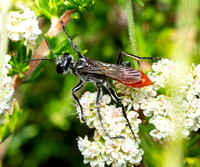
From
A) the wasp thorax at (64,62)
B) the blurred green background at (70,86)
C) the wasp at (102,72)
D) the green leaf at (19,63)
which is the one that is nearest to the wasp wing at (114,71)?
the wasp at (102,72)

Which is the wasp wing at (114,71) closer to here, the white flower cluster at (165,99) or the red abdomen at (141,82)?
the red abdomen at (141,82)

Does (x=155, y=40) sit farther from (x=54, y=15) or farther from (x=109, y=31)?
(x=54, y=15)

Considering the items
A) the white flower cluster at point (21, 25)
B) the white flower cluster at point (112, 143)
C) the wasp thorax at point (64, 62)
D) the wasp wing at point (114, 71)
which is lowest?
the white flower cluster at point (112, 143)

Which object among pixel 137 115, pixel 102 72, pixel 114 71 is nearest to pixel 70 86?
pixel 102 72

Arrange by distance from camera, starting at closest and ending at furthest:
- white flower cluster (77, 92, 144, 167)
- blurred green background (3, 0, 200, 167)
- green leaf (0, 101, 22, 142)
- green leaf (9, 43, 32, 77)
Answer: white flower cluster (77, 92, 144, 167)
green leaf (0, 101, 22, 142)
green leaf (9, 43, 32, 77)
blurred green background (3, 0, 200, 167)

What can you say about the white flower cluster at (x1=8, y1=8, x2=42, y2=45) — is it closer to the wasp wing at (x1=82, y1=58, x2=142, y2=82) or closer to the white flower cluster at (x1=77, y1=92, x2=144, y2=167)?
the wasp wing at (x1=82, y1=58, x2=142, y2=82)

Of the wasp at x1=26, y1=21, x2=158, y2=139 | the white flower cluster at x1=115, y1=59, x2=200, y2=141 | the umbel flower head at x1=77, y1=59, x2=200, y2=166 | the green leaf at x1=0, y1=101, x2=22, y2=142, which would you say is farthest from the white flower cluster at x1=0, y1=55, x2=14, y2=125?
the white flower cluster at x1=115, y1=59, x2=200, y2=141

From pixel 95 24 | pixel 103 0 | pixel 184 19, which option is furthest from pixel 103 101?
pixel 103 0
